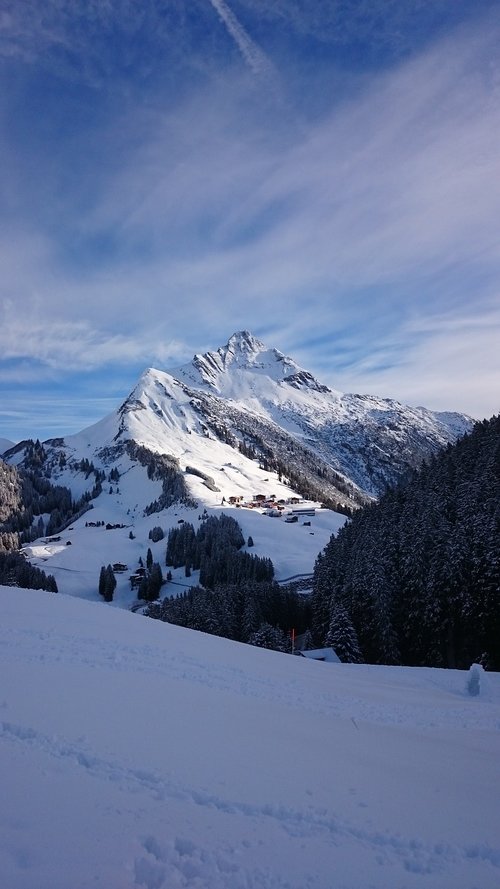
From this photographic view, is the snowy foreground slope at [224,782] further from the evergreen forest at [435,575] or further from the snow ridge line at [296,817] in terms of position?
the evergreen forest at [435,575]

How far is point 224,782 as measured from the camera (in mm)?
8305

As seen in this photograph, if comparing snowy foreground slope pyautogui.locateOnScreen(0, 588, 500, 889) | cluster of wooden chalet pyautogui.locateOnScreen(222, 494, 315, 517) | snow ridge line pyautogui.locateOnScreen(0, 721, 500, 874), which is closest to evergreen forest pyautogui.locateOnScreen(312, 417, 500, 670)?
snowy foreground slope pyautogui.locateOnScreen(0, 588, 500, 889)

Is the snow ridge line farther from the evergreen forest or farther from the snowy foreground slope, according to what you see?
the evergreen forest

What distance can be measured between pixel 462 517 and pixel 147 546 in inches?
4359

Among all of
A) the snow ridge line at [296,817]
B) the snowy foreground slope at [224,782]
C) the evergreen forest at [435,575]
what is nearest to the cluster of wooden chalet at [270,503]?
the evergreen forest at [435,575]

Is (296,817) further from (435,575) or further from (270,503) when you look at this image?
(270,503)

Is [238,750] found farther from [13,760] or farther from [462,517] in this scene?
[462,517]

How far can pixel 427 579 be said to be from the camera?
36.9 m

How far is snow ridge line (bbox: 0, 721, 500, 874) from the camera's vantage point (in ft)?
22.7

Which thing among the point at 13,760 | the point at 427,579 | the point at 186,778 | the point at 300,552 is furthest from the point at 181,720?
the point at 300,552

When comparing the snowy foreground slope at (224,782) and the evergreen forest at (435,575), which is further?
the evergreen forest at (435,575)

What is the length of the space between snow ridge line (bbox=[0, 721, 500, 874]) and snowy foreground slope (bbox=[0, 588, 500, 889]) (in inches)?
1.1

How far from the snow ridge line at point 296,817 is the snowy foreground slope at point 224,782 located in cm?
3

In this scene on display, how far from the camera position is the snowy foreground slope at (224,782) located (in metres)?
6.05
